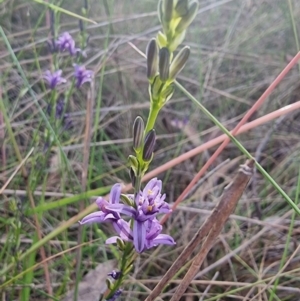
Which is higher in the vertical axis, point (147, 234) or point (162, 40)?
point (162, 40)

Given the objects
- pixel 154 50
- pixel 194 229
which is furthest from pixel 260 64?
pixel 154 50

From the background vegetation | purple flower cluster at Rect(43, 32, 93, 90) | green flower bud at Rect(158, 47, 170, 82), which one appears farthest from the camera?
purple flower cluster at Rect(43, 32, 93, 90)

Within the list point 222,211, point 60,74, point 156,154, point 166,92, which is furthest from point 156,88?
point 156,154

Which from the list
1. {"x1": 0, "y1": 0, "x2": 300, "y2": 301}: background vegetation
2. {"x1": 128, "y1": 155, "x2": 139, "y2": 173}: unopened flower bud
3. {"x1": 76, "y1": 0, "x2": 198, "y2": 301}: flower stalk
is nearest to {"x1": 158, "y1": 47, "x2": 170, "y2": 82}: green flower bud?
{"x1": 76, "y1": 0, "x2": 198, "y2": 301}: flower stalk

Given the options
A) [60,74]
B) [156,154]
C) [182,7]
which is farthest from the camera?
[156,154]

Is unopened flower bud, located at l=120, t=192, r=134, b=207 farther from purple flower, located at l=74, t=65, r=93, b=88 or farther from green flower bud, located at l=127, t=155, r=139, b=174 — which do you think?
purple flower, located at l=74, t=65, r=93, b=88

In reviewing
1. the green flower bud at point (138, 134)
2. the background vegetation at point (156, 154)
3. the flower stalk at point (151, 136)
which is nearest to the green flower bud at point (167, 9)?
the flower stalk at point (151, 136)

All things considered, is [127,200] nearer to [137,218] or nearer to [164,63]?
[137,218]

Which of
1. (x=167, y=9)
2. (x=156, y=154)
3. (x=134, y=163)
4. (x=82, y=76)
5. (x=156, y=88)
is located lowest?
(x=156, y=154)
